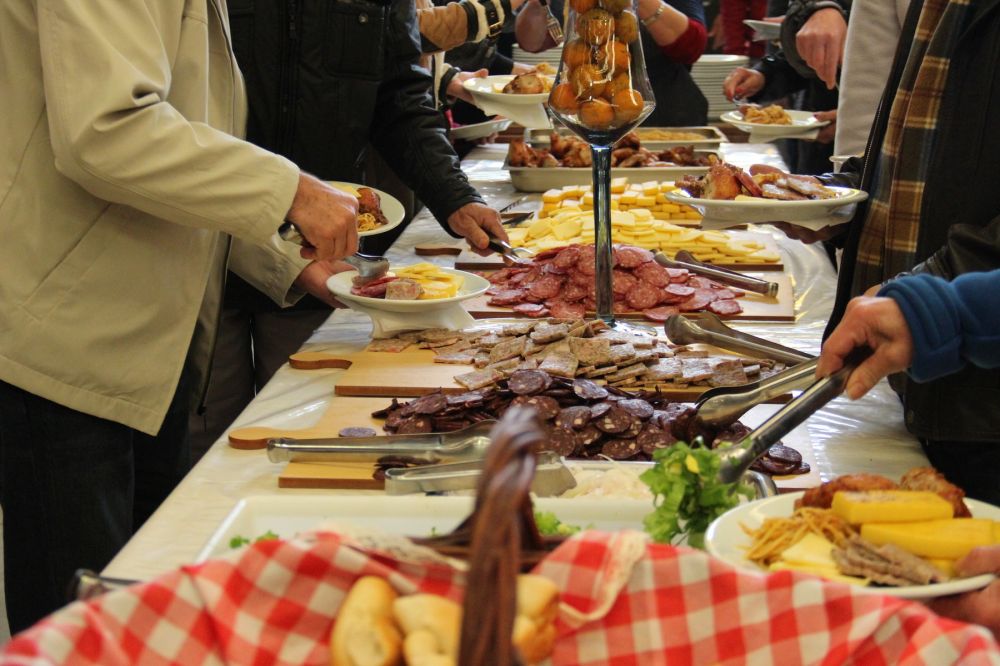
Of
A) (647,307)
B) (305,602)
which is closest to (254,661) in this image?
(305,602)

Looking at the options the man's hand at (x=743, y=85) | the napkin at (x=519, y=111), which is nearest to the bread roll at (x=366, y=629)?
the napkin at (x=519, y=111)

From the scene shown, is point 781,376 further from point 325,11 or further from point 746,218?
point 325,11

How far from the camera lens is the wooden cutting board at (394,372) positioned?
1.80 meters

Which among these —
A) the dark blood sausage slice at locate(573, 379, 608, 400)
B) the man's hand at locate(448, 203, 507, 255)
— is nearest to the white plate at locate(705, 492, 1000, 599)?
the dark blood sausage slice at locate(573, 379, 608, 400)

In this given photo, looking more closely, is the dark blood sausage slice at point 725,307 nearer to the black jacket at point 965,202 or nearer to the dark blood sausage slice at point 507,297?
the dark blood sausage slice at point 507,297

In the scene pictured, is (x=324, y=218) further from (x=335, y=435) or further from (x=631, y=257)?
(x=631, y=257)

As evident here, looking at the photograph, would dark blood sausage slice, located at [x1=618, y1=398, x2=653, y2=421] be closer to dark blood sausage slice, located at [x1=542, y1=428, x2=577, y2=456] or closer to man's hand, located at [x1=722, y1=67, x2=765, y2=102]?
dark blood sausage slice, located at [x1=542, y1=428, x2=577, y2=456]

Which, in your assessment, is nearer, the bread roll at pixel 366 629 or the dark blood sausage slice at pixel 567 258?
the bread roll at pixel 366 629

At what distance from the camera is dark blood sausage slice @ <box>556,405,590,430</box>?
1.52 meters

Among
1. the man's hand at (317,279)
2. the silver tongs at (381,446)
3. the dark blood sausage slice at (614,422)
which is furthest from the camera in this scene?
the man's hand at (317,279)

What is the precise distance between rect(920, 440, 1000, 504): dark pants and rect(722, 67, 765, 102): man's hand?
317cm

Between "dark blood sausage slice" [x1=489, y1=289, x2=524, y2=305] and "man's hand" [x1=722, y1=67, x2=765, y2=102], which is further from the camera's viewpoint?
"man's hand" [x1=722, y1=67, x2=765, y2=102]

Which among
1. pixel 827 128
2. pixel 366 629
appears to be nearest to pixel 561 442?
pixel 366 629

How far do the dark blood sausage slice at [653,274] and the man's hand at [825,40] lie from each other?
1.35 metres
